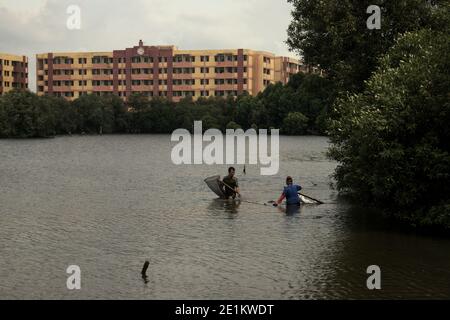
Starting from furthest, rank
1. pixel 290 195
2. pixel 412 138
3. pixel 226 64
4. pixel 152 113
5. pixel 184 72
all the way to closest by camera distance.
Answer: pixel 184 72 < pixel 226 64 < pixel 152 113 < pixel 290 195 < pixel 412 138

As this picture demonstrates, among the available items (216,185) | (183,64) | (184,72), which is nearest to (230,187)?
(216,185)

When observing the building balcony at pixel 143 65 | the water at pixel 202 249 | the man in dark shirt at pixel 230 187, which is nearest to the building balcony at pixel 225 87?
the building balcony at pixel 143 65

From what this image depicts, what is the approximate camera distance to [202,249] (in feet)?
79.8

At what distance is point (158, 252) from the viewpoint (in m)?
23.9

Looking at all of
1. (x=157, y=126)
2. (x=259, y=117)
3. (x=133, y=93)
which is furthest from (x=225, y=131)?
(x=133, y=93)

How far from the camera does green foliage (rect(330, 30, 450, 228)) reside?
1004 inches

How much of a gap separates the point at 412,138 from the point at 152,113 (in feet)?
525

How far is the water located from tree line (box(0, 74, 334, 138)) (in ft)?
349

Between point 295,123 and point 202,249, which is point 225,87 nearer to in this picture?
point 295,123

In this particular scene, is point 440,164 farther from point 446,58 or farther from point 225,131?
point 225,131

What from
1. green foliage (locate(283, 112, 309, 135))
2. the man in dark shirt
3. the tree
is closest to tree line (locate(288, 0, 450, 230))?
the tree

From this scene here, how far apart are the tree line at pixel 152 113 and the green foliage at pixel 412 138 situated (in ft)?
388

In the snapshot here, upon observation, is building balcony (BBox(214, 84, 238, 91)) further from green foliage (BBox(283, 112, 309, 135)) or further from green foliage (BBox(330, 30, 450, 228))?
green foliage (BBox(330, 30, 450, 228))

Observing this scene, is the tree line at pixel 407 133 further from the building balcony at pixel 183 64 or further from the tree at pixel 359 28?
the building balcony at pixel 183 64
